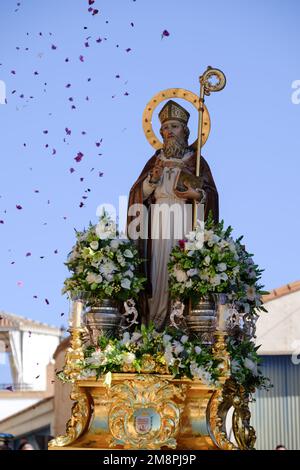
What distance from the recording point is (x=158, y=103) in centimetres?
1451

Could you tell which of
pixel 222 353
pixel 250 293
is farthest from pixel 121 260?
pixel 250 293

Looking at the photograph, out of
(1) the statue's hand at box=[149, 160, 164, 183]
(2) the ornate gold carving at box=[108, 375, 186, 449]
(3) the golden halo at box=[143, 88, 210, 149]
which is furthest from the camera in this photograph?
(3) the golden halo at box=[143, 88, 210, 149]

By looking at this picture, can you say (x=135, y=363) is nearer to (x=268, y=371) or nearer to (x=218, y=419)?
(x=218, y=419)

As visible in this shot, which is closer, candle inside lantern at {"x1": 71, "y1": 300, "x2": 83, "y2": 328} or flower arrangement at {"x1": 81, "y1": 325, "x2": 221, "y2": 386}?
flower arrangement at {"x1": 81, "y1": 325, "x2": 221, "y2": 386}

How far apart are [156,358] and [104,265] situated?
1.20 meters

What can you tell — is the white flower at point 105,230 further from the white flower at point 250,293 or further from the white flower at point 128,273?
the white flower at point 250,293

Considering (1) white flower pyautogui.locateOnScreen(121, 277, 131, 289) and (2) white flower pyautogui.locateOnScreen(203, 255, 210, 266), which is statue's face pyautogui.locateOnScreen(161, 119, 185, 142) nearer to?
(2) white flower pyautogui.locateOnScreen(203, 255, 210, 266)

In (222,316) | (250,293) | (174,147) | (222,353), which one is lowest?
(222,353)

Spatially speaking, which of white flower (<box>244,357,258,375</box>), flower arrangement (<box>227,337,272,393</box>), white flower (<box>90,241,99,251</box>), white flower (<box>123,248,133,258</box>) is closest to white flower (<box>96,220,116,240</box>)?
white flower (<box>90,241,99,251</box>)

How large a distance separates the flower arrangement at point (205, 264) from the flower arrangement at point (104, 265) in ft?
1.45

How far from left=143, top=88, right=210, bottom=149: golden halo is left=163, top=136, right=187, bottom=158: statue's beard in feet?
0.82

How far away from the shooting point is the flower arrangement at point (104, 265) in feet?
43.9

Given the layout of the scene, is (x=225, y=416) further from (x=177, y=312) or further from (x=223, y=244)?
(x=223, y=244)

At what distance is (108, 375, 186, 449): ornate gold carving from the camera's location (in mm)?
12727
